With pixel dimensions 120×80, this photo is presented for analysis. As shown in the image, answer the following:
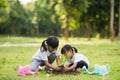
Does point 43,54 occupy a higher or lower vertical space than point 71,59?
higher

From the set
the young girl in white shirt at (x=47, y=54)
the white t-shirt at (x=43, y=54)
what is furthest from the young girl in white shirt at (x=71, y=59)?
the white t-shirt at (x=43, y=54)

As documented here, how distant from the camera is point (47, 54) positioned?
35.5 feet

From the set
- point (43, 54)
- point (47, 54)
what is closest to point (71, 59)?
point (47, 54)

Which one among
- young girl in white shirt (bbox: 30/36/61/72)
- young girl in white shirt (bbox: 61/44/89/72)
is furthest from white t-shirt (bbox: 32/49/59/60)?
young girl in white shirt (bbox: 61/44/89/72)

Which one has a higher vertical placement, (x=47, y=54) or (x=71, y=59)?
(x=47, y=54)

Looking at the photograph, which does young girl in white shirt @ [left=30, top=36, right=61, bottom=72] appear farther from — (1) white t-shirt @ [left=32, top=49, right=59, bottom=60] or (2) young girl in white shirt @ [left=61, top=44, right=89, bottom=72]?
(2) young girl in white shirt @ [left=61, top=44, right=89, bottom=72]

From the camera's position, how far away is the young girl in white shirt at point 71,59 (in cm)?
1045

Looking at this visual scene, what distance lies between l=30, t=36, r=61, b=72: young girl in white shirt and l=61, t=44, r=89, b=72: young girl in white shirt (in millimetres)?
284

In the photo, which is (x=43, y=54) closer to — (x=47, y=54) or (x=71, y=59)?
(x=47, y=54)

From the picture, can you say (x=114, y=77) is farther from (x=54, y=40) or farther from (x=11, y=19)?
(x=11, y=19)

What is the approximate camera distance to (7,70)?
11.7m

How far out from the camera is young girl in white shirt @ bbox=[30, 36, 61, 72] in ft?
34.3

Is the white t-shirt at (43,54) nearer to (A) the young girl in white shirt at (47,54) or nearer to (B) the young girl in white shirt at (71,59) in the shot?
(A) the young girl in white shirt at (47,54)

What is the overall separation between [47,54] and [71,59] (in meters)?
0.68
